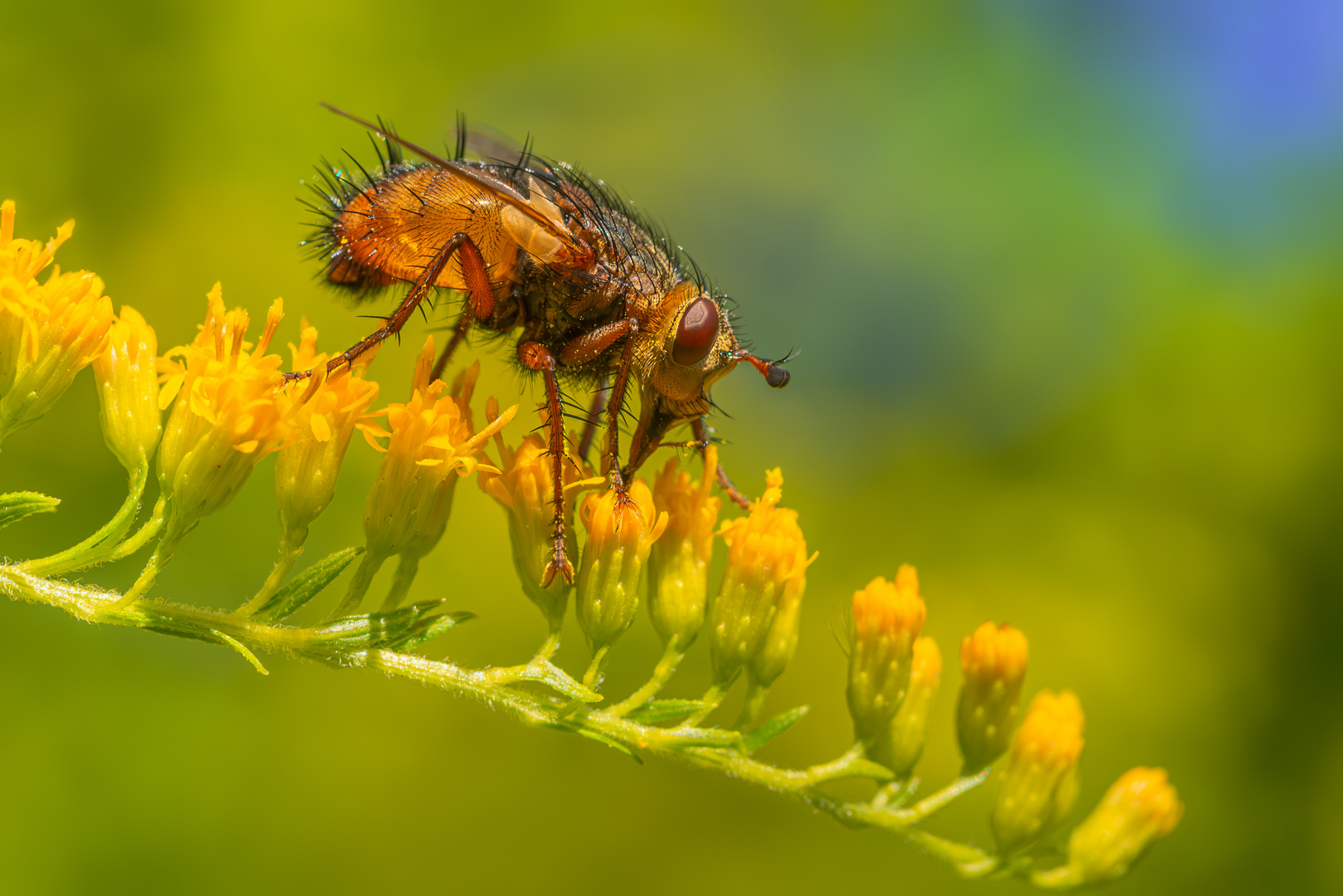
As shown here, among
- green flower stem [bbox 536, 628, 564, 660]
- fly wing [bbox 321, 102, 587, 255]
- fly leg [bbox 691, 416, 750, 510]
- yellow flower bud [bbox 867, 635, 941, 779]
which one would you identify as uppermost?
fly wing [bbox 321, 102, 587, 255]

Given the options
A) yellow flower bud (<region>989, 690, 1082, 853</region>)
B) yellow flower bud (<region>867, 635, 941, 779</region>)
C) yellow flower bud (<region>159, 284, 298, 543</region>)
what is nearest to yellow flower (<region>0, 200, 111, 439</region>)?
yellow flower bud (<region>159, 284, 298, 543</region>)

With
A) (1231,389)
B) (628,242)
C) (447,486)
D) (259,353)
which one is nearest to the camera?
(259,353)

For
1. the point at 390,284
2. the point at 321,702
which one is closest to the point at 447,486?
the point at 390,284

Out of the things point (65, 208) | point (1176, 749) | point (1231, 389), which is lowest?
point (1176, 749)

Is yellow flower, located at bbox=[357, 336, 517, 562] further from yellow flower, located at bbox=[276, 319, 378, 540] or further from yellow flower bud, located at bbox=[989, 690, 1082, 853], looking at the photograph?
yellow flower bud, located at bbox=[989, 690, 1082, 853]

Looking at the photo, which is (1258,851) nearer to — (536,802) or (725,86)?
(536,802)

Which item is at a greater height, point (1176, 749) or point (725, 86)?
point (725, 86)

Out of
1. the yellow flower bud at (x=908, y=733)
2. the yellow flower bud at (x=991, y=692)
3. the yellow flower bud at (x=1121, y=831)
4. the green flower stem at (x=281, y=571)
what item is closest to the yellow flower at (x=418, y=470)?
the green flower stem at (x=281, y=571)
